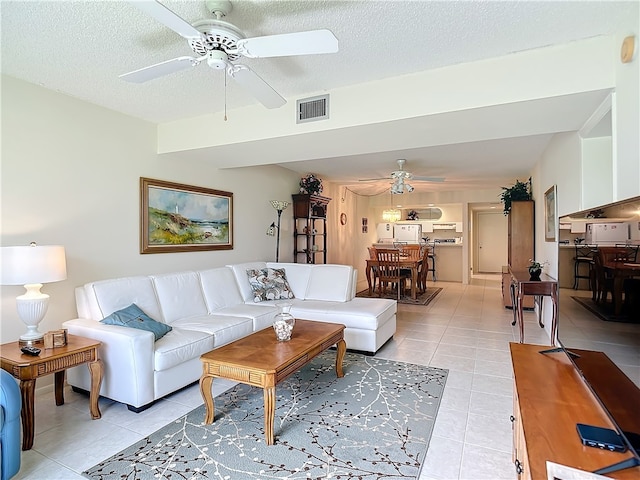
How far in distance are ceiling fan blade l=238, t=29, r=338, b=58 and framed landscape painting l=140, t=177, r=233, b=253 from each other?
240 cm

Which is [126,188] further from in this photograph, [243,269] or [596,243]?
[596,243]

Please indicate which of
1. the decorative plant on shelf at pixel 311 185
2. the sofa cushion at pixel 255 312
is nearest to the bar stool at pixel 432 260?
the decorative plant on shelf at pixel 311 185

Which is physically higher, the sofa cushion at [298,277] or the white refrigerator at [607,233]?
the white refrigerator at [607,233]

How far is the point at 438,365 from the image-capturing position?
3299 millimetres

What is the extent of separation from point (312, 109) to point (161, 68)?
132 centimetres

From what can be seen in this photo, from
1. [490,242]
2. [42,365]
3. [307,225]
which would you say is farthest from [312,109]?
[490,242]

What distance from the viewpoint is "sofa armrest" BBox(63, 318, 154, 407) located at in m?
2.41

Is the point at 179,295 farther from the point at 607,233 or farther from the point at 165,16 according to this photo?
the point at 607,233

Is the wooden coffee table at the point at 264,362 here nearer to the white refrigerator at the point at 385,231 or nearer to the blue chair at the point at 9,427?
the blue chair at the point at 9,427

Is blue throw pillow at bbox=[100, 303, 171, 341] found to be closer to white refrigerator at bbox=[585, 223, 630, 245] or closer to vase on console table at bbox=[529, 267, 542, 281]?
white refrigerator at bbox=[585, 223, 630, 245]

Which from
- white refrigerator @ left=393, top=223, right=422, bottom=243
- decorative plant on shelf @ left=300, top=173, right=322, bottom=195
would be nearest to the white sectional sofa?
decorative plant on shelf @ left=300, top=173, right=322, bottom=195

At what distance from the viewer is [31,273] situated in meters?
2.26

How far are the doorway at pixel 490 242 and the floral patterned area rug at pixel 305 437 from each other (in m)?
9.33

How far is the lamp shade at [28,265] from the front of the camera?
221 centimetres
